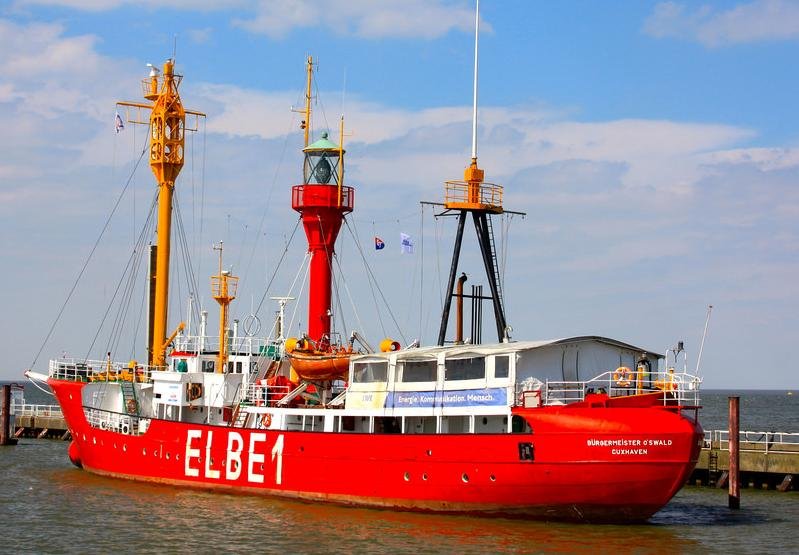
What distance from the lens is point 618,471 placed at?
29266 millimetres

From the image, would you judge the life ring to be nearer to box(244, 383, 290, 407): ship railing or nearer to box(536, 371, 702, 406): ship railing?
box(536, 371, 702, 406): ship railing

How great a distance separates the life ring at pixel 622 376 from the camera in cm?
3070

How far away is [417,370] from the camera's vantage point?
33625 millimetres

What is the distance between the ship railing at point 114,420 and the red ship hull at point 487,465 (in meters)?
3.65

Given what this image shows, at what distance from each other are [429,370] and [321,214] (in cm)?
884

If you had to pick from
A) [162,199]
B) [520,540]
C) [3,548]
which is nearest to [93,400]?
[162,199]

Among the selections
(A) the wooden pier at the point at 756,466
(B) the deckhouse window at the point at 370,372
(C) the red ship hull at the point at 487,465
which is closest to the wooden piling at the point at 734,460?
(A) the wooden pier at the point at 756,466

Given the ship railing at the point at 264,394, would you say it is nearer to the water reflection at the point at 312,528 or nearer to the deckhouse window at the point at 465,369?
the water reflection at the point at 312,528

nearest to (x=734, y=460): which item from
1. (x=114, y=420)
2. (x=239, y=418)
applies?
(x=239, y=418)

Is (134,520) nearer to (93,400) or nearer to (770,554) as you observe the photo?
(93,400)

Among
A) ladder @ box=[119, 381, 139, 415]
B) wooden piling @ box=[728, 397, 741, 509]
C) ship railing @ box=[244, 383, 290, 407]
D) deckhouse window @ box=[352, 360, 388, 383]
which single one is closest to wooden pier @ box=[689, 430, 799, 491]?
wooden piling @ box=[728, 397, 741, 509]

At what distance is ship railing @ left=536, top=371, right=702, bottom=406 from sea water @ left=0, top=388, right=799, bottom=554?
141 inches

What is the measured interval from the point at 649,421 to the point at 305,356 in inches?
458

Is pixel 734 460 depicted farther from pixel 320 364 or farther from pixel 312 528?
pixel 312 528
